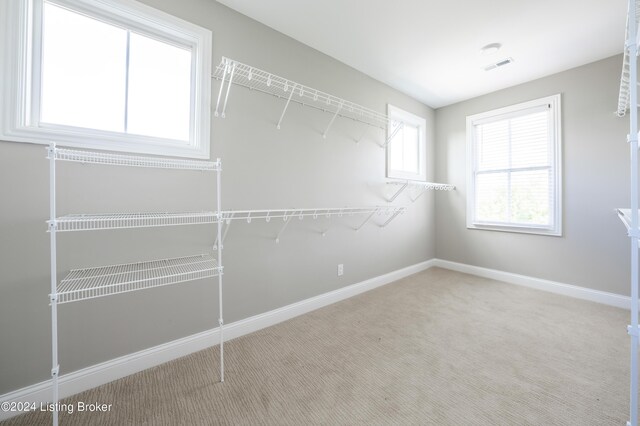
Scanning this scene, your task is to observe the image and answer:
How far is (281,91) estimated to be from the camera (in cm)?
229

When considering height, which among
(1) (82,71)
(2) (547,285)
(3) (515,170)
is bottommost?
(2) (547,285)

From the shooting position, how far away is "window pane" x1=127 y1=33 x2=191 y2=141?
5.62 ft

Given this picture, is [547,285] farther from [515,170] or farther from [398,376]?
[398,376]

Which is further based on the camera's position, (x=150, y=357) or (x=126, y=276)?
(x=150, y=357)

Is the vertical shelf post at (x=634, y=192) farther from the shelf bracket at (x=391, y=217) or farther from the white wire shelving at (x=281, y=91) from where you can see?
the shelf bracket at (x=391, y=217)

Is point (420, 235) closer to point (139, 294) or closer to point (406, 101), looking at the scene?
point (406, 101)

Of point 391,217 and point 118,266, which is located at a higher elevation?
point 391,217

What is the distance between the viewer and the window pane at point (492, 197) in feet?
11.5

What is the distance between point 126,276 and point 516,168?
4.17 meters

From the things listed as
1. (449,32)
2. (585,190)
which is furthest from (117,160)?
(585,190)

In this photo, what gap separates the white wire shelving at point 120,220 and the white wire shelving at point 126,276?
26cm

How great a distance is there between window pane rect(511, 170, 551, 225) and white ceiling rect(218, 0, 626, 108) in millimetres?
1179

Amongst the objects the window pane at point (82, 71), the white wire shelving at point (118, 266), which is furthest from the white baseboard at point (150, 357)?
the window pane at point (82, 71)

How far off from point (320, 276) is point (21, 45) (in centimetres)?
249
